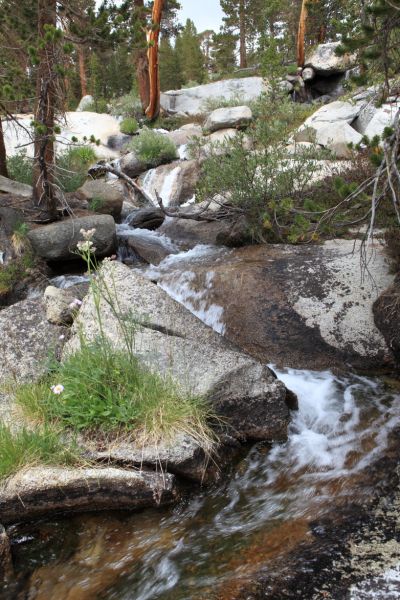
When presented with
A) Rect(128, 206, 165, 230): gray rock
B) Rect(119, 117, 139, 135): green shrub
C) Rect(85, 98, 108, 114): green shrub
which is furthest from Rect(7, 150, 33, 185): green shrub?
Rect(85, 98, 108, 114): green shrub

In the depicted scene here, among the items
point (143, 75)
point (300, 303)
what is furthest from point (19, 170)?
point (143, 75)

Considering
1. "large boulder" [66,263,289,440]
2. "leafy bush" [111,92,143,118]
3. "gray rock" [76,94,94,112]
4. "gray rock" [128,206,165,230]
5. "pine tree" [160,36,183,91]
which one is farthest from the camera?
"pine tree" [160,36,183,91]

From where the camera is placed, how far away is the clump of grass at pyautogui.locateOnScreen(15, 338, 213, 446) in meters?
3.78

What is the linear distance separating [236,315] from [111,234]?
379 cm

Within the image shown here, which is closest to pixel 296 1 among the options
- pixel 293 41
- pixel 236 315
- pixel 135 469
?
pixel 293 41

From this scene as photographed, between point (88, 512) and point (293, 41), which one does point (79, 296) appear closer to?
point (88, 512)

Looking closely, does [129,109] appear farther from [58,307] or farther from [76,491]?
[76,491]

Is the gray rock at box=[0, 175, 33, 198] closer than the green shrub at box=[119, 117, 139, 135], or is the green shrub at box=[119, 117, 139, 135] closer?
the gray rock at box=[0, 175, 33, 198]

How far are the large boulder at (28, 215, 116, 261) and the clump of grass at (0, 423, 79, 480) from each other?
5.14 metres

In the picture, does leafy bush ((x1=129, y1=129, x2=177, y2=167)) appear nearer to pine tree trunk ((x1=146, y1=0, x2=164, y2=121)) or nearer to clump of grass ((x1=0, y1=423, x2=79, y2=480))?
pine tree trunk ((x1=146, y1=0, x2=164, y2=121))

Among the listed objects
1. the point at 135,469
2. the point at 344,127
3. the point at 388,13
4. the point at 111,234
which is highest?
the point at 344,127

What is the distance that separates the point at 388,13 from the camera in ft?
10.9

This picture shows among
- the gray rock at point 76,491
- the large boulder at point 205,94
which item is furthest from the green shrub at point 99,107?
the gray rock at point 76,491

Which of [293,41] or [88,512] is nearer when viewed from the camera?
[88,512]
